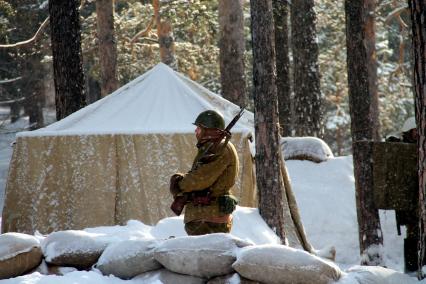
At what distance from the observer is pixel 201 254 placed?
14.4 ft

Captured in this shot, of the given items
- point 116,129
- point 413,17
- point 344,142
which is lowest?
point 344,142

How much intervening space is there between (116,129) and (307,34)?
21.4ft

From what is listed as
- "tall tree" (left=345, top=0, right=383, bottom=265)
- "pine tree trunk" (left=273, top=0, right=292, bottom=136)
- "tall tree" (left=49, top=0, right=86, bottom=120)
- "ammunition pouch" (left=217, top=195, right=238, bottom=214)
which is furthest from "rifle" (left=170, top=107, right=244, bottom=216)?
"pine tree trunk" (left=273, top=0, right=292, bottom=136)

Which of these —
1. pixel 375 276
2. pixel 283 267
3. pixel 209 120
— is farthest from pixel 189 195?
pixel 375 276

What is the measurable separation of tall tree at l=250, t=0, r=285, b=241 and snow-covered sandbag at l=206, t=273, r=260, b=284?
3898 millimetres

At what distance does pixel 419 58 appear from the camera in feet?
14.9

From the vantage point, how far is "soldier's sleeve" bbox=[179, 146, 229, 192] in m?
5.67

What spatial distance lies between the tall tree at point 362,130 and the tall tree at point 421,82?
415cm

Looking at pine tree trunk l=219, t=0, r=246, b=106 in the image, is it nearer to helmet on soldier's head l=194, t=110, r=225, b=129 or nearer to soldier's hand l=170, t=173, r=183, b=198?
helmet on soldier's head l=194, t=110, r=225, b=129

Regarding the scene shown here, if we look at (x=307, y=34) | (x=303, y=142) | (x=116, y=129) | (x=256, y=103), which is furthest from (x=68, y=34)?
(x=307, y=34)

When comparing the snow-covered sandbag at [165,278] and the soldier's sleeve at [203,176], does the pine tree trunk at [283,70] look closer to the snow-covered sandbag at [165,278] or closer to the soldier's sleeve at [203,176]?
the soldier's sleeve at [203,176]

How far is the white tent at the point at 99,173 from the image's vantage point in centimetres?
891

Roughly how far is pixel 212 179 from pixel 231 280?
59.5 inches

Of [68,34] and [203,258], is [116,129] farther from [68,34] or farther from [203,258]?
[203,258]
